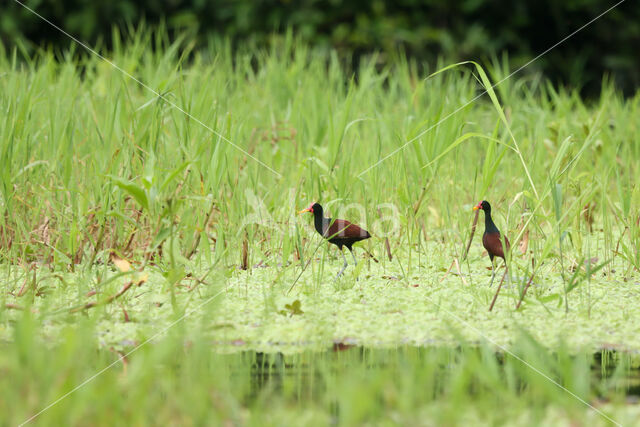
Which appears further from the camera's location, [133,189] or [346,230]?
[346,230]

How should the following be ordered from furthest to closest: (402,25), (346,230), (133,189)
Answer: (402,25) → (346,230) → (133,189)

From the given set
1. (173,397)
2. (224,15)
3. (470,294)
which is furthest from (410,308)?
(224,15)

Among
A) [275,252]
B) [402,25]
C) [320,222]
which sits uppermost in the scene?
[402,25]

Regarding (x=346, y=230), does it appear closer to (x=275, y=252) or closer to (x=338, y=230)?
(x=338, y=230)

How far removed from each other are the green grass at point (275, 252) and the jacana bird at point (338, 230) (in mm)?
111

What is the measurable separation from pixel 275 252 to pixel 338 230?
29 cm

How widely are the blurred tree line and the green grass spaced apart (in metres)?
4.95

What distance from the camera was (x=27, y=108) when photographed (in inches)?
157

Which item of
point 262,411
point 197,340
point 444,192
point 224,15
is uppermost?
point 224,15

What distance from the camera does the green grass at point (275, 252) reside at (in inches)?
84.4

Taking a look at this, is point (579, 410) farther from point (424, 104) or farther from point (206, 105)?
point (424, 104)

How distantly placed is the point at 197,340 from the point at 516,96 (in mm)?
4339

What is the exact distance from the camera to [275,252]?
139 inches

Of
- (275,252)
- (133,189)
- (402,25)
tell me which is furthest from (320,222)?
(402,25)
